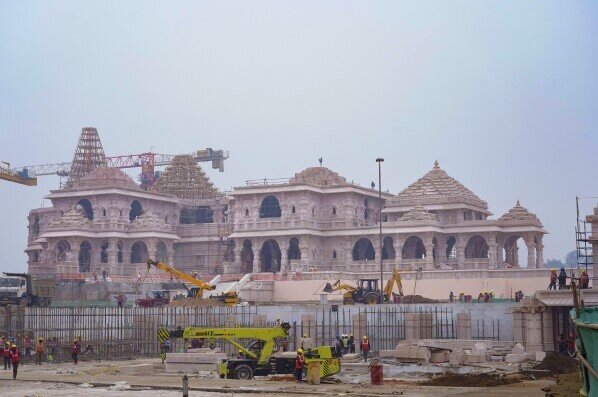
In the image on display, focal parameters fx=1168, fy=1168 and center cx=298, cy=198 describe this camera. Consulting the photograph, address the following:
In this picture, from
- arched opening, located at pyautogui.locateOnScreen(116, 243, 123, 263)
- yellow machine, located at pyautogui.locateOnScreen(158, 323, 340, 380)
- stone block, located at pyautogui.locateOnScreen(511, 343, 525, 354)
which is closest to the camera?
yellow machine, located at pyautogui.locateOnScreen(158, 323, 340, 380)

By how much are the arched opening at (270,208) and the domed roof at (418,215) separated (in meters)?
12.1

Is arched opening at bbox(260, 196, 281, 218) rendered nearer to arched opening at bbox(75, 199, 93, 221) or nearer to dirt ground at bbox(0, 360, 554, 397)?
arched opening at bbox(75, 199, 93, 221)

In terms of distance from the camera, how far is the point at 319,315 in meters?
60.1

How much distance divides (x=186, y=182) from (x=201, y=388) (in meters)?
93.5

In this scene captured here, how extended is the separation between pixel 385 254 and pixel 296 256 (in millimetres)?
7901

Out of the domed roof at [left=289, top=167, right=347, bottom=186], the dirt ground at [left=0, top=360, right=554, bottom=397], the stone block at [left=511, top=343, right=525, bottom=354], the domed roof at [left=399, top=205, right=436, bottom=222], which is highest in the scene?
the domed roof at [left=289, top=167, right=347, bottom=186]

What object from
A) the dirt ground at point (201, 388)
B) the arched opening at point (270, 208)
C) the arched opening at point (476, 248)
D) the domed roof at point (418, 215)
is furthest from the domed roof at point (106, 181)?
the dirt ground at point (201, 388)

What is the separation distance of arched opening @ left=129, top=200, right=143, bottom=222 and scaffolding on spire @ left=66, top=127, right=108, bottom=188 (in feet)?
76.3

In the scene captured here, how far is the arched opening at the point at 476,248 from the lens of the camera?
97.6 m

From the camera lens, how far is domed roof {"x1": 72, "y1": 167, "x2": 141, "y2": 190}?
112 meters

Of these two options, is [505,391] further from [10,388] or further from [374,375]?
[10,388]

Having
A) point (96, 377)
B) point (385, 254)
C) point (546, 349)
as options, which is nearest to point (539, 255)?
point (385, 254)

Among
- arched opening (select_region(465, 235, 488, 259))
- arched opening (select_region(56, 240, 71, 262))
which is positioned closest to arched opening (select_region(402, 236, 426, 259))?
arched opening (select_region(465, 235, 488, 259))

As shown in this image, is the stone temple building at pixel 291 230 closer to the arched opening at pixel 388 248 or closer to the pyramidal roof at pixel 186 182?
the arched opening at pixel 388 248
